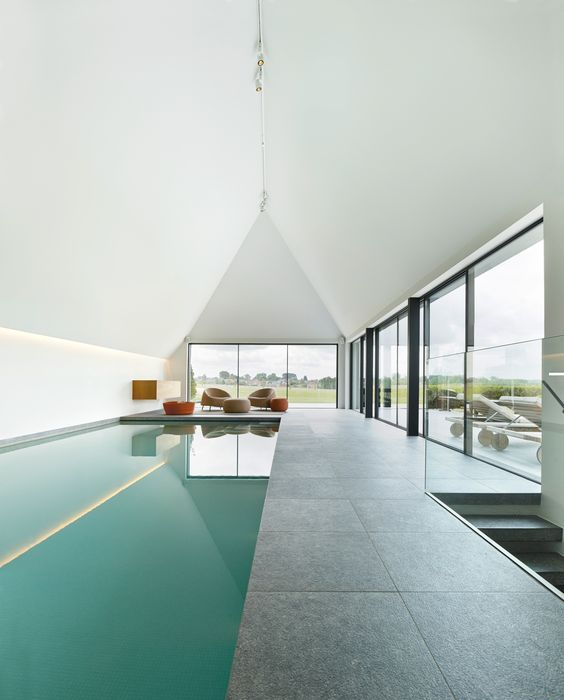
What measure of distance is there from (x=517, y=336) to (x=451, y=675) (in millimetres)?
4034

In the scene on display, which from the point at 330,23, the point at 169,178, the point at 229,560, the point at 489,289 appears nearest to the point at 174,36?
the point at 330,23

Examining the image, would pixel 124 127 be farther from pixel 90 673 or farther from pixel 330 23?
pixel 90 673

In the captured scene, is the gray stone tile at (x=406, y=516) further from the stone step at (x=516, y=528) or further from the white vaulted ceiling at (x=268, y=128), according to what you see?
the white vaulted ceiling at (x=268, y=128)

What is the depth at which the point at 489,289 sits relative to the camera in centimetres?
538

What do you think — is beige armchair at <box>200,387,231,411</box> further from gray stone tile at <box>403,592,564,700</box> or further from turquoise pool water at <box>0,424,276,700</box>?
gray stone tile at <box>403,592,564,700</box>

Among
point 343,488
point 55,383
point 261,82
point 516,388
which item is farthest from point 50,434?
point 516,388

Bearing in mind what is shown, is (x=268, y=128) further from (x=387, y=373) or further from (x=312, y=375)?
(x=312, y=375)

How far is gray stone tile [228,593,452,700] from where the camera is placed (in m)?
1.43

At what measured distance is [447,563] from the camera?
2.40 metres

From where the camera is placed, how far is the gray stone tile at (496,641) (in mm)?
1455

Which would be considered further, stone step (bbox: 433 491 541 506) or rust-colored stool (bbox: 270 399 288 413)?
rust-colored stool (bbox: 270 399 288 413)

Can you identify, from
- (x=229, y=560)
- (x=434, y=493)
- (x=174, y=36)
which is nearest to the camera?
(x=229, y=560)

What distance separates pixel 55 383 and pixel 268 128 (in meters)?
6.25

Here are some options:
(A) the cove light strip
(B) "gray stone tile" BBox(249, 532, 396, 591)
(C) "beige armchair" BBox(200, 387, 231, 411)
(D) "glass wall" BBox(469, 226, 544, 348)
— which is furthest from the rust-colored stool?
(B) "gray stone tile" BBox(249, 532, 396, 591)
